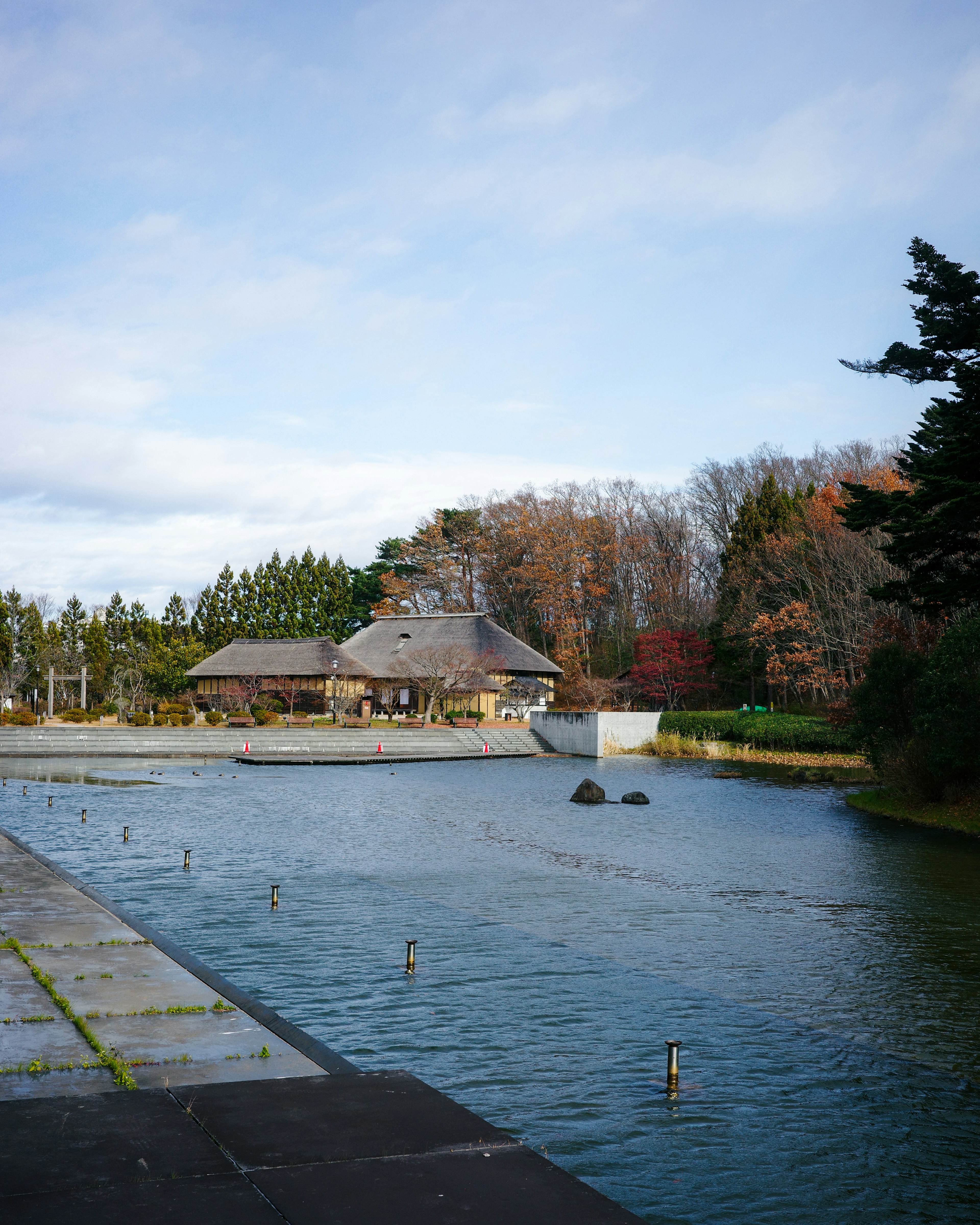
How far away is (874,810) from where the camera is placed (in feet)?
83.6

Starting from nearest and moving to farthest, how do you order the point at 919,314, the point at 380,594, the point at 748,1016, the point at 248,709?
the point at 748,1016 < the point at 919,314 < the point at 248,709 < the point at 380,594

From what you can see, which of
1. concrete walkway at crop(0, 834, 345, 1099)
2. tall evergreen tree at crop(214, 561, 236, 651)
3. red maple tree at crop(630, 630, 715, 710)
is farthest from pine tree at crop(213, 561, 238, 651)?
concrete walkway at crop(0, 834, 345, 1099)

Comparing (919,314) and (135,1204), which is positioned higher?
(919,314)

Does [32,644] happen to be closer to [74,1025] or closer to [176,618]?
[176,618]

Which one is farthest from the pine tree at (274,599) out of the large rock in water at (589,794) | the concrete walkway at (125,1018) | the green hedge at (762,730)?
the concrete walkway at (125,1018)

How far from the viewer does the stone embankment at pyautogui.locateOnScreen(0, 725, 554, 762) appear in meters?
39.7

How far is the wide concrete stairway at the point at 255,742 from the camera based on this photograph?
4012cm

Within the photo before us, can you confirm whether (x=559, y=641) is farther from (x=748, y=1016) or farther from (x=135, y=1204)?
(x=135, y=1204)

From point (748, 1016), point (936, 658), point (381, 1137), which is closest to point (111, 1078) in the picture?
point (381, 1137)

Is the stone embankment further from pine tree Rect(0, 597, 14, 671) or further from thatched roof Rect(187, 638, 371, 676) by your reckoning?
pine tree Rect(0, 597, 14, 671)

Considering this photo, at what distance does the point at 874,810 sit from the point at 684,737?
20.4m

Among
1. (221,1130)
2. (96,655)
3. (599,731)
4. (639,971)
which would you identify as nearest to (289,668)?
(96,655)

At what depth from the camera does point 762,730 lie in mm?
42406

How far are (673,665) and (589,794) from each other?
27.6 m
